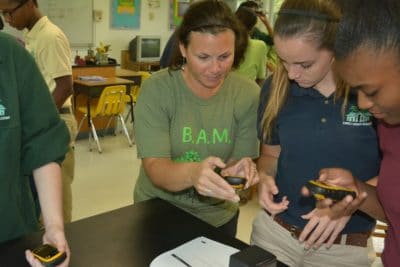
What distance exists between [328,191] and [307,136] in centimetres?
27

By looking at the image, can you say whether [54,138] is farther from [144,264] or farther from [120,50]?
[120,50]

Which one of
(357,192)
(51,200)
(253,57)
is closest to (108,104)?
(253,57)

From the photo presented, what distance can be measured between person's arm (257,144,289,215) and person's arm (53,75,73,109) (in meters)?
1.47

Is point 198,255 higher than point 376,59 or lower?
lower

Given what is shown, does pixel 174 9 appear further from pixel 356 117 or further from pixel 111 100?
pixel 356 117

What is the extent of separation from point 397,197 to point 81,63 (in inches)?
189

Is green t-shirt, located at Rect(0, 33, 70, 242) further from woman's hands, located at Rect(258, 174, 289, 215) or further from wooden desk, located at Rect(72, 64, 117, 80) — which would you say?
wooden desk, located at Rect(72, 64, 117, 80)

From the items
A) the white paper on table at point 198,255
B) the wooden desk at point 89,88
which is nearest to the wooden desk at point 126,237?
the white paper on table at point 198,255

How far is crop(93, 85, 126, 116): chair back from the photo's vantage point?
4.70m

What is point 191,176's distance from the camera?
4.49 feet

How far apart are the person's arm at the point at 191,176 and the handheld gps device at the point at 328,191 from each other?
0.25 meters

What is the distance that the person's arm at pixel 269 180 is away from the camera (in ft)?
4.37

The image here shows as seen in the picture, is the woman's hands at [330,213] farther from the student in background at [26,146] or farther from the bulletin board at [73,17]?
the bulletin board at [73,17]

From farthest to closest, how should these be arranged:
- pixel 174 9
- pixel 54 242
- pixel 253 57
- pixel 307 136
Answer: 1. pixel 174 9
2. pixel 253 57
3. pixel 307 136
4. pixel 54 242
